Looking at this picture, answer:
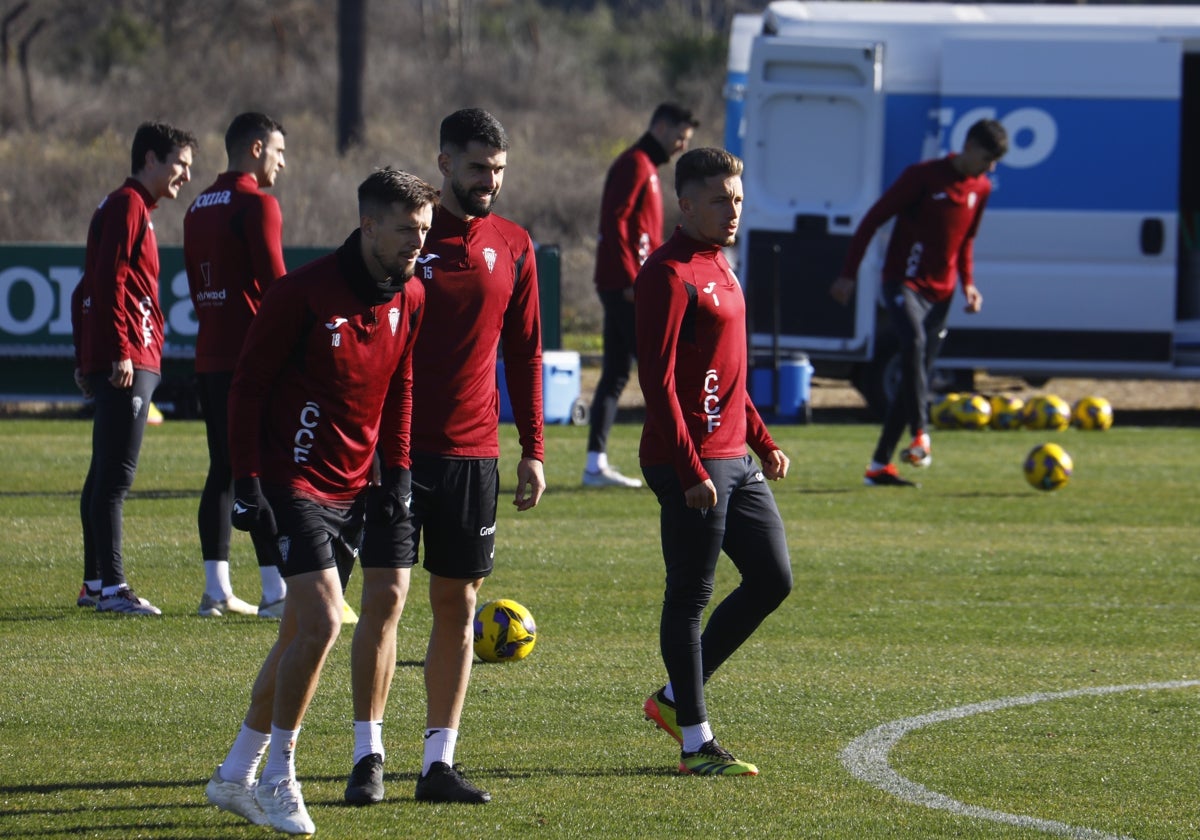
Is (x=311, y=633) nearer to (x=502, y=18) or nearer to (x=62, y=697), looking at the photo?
(x=62, y=697)

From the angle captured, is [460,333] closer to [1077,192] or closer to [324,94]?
[1077,192]

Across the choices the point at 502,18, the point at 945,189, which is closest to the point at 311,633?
the point at 945,189

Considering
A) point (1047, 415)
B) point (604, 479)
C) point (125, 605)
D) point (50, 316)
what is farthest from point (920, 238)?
point (50, 316)

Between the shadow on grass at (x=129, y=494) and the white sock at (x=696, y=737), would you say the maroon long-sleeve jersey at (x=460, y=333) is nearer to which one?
the white sock at (x=696, y=737)

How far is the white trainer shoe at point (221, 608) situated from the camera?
27.8 feet

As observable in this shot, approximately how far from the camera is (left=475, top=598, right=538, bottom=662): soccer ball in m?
7.48

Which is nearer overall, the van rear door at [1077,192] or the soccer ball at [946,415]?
the soccer ball at [946,415]

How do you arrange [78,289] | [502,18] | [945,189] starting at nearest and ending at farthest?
1. [78,289]
2. [945,189]
3. [502,18]

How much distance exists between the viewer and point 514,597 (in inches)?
355

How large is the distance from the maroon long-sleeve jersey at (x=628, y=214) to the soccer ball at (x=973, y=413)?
18.0ft

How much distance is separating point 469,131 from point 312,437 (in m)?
1.07

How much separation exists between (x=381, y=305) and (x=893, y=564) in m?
5.26

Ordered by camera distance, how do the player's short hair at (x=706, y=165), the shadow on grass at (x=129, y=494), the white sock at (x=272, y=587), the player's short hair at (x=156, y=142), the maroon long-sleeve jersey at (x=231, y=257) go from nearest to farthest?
the player's short hair at (x=706, y=165)
the maroon long-sleeve jersey at (x=231, y=257)
the white sock at (x=272, y=587)
the player's short hair at (x=156, y=142)
the shadow on grass at (x=129, y=494)

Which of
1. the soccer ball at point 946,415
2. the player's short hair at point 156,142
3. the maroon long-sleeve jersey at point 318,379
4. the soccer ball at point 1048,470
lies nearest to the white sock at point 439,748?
the maroon long-sleeve jersey at point 318,379
